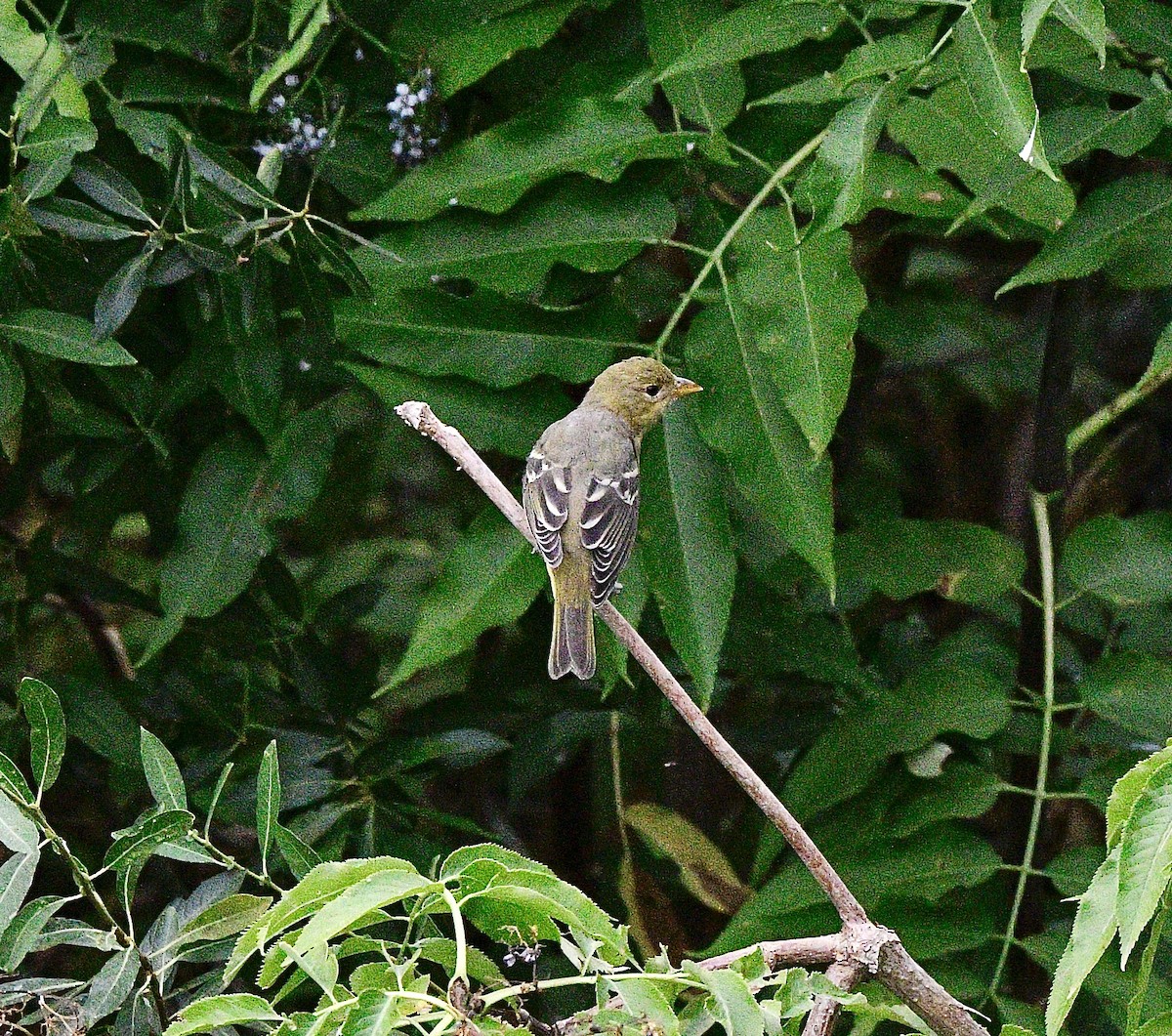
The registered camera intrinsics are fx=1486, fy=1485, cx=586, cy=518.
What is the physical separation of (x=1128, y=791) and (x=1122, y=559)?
1.69m

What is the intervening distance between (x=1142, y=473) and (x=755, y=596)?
226 cm

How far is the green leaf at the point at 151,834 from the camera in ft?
6.66

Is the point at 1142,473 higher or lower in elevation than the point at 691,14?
lower

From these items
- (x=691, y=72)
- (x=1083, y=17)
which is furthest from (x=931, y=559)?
(x=1083, y=17)

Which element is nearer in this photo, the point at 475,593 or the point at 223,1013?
the point at 223,1013

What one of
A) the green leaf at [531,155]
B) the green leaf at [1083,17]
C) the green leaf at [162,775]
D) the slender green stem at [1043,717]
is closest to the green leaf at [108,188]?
the green leaf at [531,155]

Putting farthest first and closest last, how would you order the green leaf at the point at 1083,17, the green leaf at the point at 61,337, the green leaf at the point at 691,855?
1. the green leaf at the point at 691,855
2. the green leaf at the point at 61,337
3. the green leaf at the point at 1083,17

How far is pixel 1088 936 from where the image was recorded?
1554 millimetres

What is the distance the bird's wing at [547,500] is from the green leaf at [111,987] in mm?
1182

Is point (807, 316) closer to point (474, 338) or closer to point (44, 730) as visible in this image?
point (474, 338)

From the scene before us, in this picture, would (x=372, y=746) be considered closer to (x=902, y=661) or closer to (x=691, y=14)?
(x=902, y=661)

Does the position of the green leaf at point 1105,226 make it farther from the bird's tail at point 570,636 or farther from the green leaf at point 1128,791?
the green leaf at point 1128,791

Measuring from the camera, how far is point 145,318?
334cm

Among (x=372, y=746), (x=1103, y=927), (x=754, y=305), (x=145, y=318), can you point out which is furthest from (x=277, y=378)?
(x=1103, y=927)
